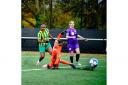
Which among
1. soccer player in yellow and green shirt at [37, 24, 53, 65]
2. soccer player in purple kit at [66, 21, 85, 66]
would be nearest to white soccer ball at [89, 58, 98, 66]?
soccer player in purple kit at [66, 21, 85, 66]

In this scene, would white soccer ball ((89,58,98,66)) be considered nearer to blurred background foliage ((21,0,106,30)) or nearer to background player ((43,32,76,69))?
background player ((43,32,76,69))

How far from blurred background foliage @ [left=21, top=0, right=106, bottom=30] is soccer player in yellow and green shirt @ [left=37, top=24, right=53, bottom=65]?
0.07 metres

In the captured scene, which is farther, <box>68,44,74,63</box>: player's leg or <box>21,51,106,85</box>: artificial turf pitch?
<box>68,44,74,63</box>: player's leg

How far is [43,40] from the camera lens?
103ft

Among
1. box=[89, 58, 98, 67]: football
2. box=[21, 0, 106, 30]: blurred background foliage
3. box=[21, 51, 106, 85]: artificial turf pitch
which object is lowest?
box=[21, 51, 106, 85]: artificial turf pitch

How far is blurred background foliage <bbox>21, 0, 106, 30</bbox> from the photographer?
31.3 m

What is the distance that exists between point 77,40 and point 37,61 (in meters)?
0.55

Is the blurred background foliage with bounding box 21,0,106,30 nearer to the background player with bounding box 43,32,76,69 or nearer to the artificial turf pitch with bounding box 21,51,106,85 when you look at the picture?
the background player with bounding box 43,32,76,69

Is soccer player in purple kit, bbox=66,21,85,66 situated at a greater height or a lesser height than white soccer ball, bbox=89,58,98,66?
greater

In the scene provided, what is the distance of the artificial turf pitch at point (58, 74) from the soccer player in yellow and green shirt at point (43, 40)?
0.21 feet

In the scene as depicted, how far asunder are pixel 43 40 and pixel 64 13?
42 cm

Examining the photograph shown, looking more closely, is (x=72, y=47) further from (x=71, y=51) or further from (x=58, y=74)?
(x=58, y=74)
